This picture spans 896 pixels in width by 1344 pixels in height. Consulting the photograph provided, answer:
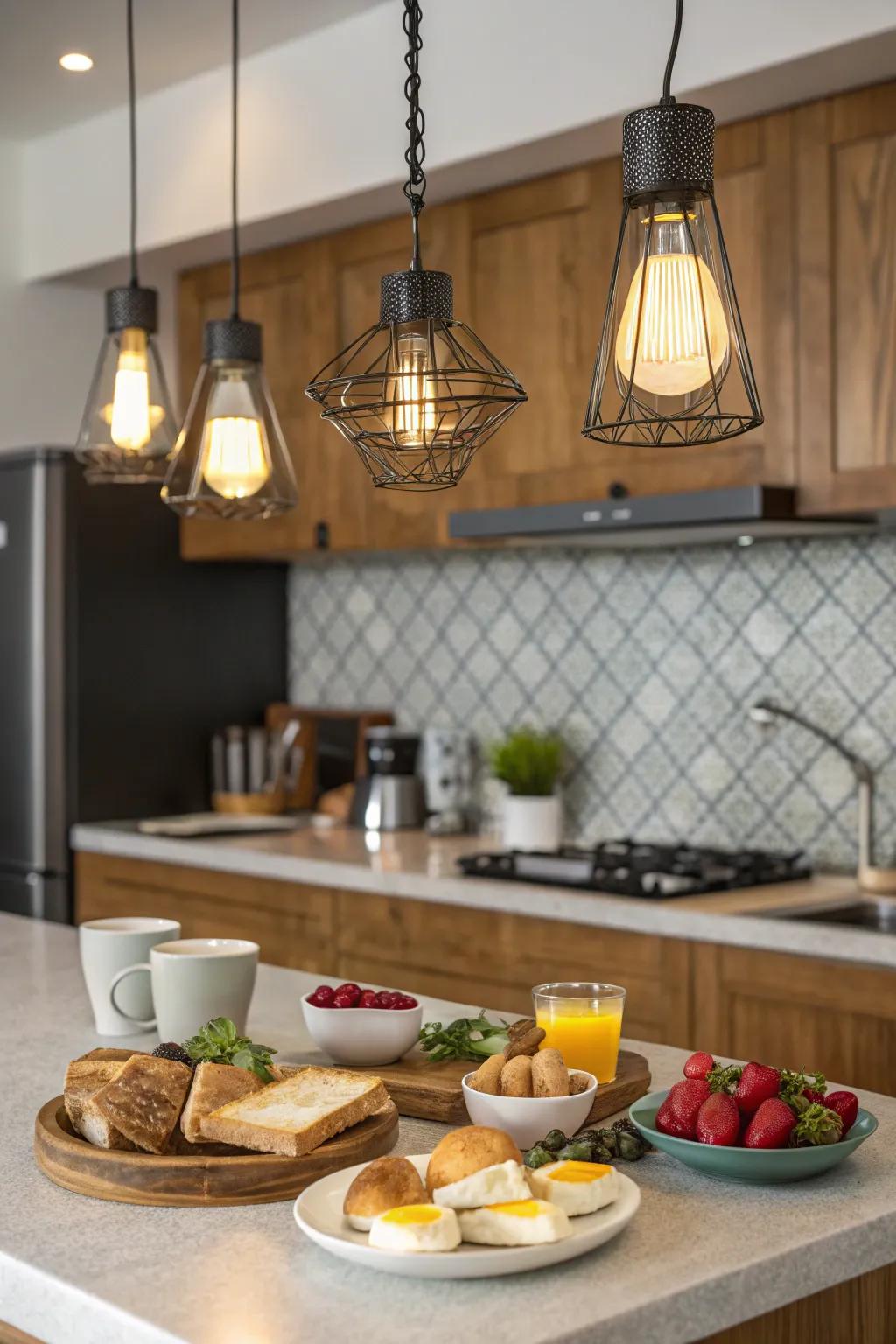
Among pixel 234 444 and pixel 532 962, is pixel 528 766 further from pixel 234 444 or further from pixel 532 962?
pixel 234 444

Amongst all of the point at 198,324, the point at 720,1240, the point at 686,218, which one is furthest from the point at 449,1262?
the point at 198,324

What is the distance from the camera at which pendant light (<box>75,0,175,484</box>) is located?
2.23 metres

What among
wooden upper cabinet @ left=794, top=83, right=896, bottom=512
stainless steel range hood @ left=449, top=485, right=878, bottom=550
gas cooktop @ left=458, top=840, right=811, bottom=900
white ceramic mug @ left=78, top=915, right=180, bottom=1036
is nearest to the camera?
white ceramic mug @ left=78, top=915, right=180, bottom=1036

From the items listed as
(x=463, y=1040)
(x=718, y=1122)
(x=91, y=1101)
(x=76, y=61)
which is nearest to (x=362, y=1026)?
(x=463, y=1040)

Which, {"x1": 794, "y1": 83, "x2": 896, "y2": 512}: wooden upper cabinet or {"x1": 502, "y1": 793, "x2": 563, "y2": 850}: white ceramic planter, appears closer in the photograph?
{"x1": 794, "y1": 83, "x2": 896, "y2": 512}: wooden upper cabinet

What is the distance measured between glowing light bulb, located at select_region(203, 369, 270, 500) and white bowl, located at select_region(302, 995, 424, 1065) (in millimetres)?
691

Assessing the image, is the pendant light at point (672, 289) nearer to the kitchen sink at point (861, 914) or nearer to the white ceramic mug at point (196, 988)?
the white ceramic mug at point (196, 988)

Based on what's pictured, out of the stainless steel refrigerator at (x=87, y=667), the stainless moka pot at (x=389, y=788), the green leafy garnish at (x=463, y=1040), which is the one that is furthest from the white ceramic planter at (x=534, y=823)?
the green leafy garnish at (x=463, y=1040)

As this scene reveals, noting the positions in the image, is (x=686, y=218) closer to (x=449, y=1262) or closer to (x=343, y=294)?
Answer: (x=449, y=1262)

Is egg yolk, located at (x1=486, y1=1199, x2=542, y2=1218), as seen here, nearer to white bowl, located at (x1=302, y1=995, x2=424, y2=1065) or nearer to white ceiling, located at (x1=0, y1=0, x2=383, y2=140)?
white bowl, located at (x1=302, y1=995, x2=424, y2=1065)

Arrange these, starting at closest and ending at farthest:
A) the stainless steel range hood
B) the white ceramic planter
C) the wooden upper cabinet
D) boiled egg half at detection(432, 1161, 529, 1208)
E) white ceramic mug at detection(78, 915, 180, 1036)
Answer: boiled egg half at detection(432, 1161, 529, 1208) < white ceramic mug at detection(78, 915, 180, 1036) < the wooden upper cabinet < the stainless steel range hood < the white ceramic planter

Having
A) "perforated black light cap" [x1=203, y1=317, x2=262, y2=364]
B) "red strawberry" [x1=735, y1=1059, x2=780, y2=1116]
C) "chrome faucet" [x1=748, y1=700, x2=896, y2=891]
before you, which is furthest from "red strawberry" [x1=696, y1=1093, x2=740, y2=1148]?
"chrome faucet" [x1=748, y1=700, x2=896, y2=891]

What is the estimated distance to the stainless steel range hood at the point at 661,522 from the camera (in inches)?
118

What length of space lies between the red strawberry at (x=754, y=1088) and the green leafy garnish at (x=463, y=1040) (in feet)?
1.11
